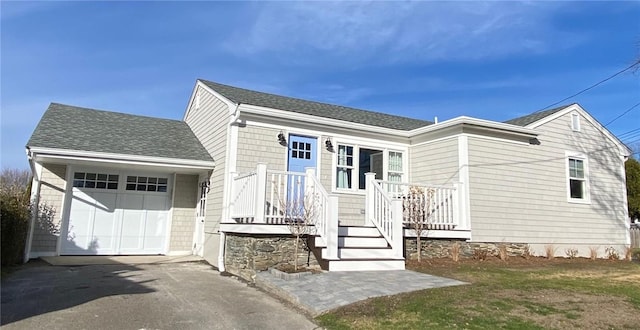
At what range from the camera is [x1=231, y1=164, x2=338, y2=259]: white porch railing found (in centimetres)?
762

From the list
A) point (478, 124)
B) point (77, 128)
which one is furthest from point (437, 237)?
point (77, 128)

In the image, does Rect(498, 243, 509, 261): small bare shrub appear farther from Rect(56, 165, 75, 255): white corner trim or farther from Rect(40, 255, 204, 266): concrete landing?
Rect(56, 165, 75, 255): white corner trim

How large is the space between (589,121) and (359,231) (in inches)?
352

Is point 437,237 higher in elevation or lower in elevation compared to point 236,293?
higher

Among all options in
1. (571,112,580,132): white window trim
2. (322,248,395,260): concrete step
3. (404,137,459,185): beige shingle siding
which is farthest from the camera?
(571,112,580,132): white window trim

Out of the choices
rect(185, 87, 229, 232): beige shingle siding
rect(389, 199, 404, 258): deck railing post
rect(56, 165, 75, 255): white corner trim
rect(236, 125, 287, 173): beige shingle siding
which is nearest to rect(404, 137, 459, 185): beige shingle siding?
rect(389, 199, 404, 258): deck railing post

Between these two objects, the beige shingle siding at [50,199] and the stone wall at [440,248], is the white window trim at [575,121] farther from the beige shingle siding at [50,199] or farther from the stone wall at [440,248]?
the beige shingle siding at [50,199]

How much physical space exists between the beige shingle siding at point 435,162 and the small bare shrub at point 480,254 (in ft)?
5.93

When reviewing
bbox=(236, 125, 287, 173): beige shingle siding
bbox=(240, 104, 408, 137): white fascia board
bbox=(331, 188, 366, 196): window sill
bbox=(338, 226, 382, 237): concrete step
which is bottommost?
bbox=(338, 226, 382, 237): concrete step

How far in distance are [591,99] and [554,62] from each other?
1.87 metres

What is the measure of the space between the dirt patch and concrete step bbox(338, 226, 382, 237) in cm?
342

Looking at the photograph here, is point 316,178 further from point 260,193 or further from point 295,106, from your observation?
point 295,106

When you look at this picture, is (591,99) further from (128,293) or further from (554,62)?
(128,293)

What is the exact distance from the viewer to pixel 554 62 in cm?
1386
